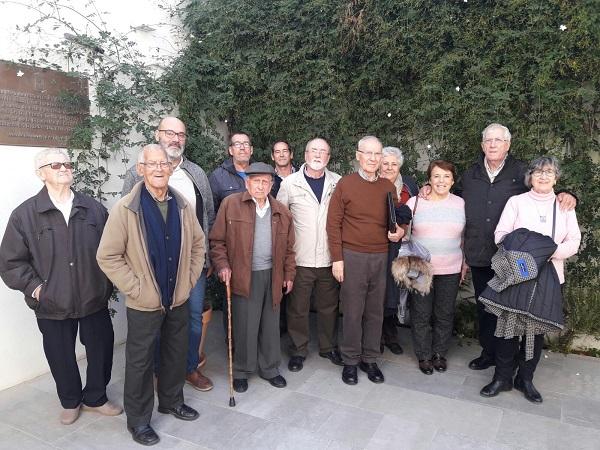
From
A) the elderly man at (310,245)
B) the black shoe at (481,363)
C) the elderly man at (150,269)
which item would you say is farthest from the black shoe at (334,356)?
the elderly man at (150,269)

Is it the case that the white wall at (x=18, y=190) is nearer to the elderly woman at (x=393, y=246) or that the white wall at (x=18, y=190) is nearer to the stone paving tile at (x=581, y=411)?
the elderly woman at (x=393, y=246)

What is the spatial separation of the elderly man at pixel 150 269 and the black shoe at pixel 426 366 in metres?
2.01

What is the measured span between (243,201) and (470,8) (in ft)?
8.89

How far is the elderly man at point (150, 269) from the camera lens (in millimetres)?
2586

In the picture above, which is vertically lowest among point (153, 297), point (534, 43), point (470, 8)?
point (153, 297)

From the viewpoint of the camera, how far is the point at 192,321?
345 centimetres

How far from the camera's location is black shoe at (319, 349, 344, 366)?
12.8 ft

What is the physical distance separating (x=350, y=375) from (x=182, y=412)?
1.33 meters

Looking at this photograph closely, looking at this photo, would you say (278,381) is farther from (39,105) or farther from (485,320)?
(39,105)

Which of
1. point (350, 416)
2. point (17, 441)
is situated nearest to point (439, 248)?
point (350, 416)

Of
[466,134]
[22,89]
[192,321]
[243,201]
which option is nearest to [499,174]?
[466,134]

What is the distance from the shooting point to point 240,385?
3.45m

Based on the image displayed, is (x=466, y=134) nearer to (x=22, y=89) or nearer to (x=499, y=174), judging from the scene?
(x=499, y=174)

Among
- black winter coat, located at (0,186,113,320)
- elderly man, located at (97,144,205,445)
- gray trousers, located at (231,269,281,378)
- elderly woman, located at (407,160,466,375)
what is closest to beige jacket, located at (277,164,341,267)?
gray trousers, located at (231,269,281,378)
